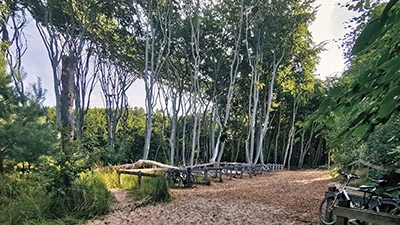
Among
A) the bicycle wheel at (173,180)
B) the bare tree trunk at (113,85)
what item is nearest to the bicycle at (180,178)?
the bicycle wheel at (173,180)

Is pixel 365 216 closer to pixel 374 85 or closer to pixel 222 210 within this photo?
pixel 374 85

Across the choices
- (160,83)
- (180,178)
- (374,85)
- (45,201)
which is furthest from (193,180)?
(160,83)

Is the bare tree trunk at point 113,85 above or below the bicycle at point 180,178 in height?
above

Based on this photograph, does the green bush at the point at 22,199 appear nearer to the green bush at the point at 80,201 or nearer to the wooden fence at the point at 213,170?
the green bush at the point at 80,201

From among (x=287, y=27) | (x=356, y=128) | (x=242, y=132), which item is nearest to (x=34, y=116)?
(x=356, y=128)

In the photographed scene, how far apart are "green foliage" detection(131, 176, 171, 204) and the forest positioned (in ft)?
3.77

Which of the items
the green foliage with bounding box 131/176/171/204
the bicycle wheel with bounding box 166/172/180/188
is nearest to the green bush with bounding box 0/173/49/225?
the green foliage with bounding box 131/176/171/204

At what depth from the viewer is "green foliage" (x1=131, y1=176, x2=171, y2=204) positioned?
608 cm

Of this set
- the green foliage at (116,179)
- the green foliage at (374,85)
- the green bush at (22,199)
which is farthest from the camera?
the green foliage at (116,179)

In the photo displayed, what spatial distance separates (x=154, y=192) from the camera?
6.15 meters

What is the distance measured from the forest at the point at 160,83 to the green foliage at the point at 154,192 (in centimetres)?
115

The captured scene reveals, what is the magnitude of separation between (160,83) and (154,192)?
37.9 ft

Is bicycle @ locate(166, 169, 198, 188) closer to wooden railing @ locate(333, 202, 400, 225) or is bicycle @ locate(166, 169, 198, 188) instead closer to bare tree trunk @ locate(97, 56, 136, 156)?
wooden railing @ locate(333, 202, 400, 225)

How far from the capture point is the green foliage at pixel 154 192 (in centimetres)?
608
